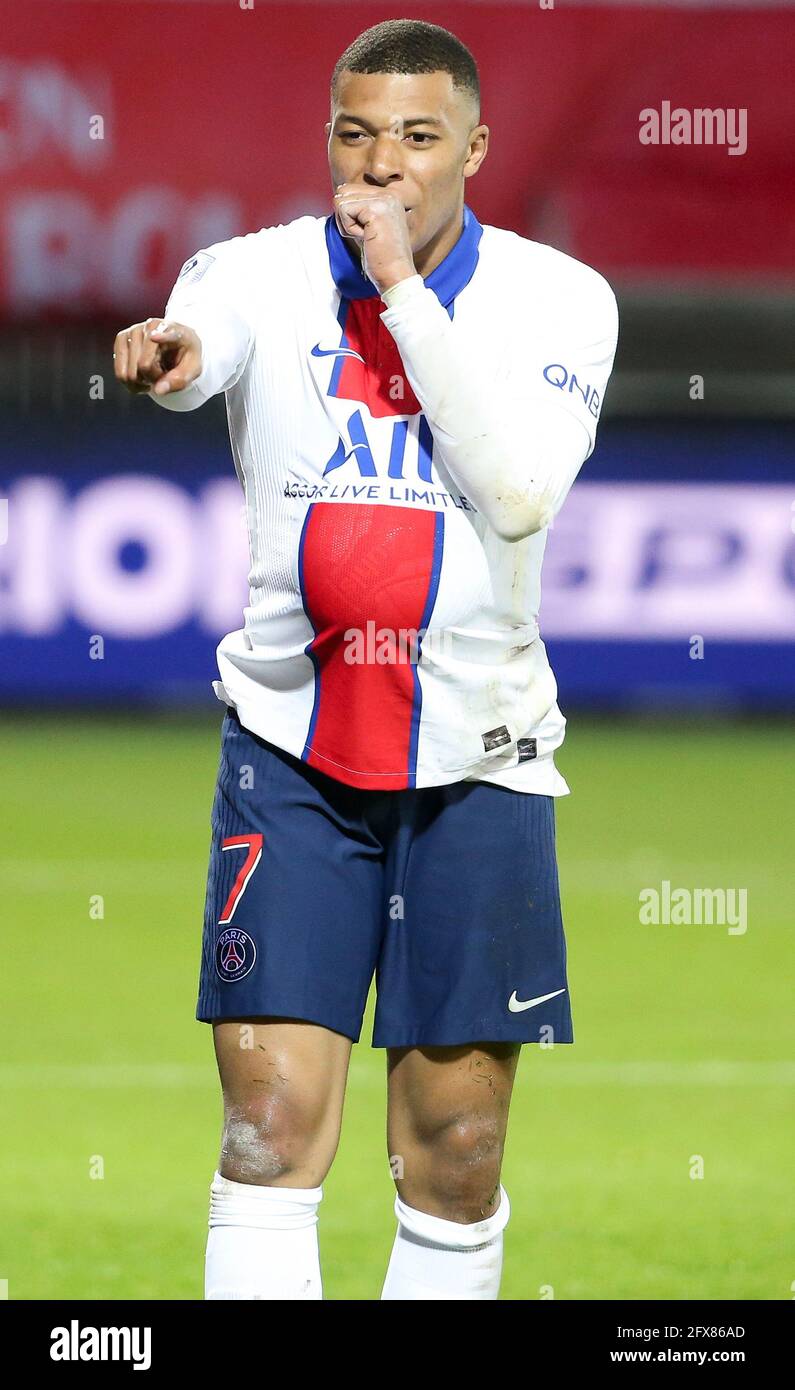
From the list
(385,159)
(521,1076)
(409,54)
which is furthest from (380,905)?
(521,1076)

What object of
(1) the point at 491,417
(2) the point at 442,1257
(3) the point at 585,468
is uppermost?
(1) the point at 491,417

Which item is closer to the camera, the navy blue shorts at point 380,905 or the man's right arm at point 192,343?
the man's right arm at point 192,343

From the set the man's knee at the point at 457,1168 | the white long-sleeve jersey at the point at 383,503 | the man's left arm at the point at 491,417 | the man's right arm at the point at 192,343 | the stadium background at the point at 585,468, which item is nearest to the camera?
the man's right arm at the point at 192,343

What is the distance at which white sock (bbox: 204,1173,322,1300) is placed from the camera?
2.94 m

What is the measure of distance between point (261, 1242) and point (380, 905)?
0.50m

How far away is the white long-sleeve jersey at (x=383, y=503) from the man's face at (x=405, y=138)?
0.12 meters

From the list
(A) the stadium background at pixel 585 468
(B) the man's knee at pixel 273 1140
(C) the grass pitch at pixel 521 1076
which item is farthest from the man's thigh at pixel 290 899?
(A) the stadium background at pixel 585 468

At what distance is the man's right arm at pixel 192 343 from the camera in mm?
2705

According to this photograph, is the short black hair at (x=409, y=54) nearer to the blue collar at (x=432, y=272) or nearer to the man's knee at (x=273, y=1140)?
the blue collar at (x=432, y=272)

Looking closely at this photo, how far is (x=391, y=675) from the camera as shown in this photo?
9.73ft

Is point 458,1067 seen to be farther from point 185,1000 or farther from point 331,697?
point 185,1000

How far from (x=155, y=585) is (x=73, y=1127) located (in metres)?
5.96

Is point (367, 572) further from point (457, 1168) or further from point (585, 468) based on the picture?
point (585, 468)

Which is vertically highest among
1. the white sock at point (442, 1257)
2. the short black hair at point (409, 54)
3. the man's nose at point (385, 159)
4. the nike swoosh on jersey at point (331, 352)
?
the short black hair at point (409, 54)
